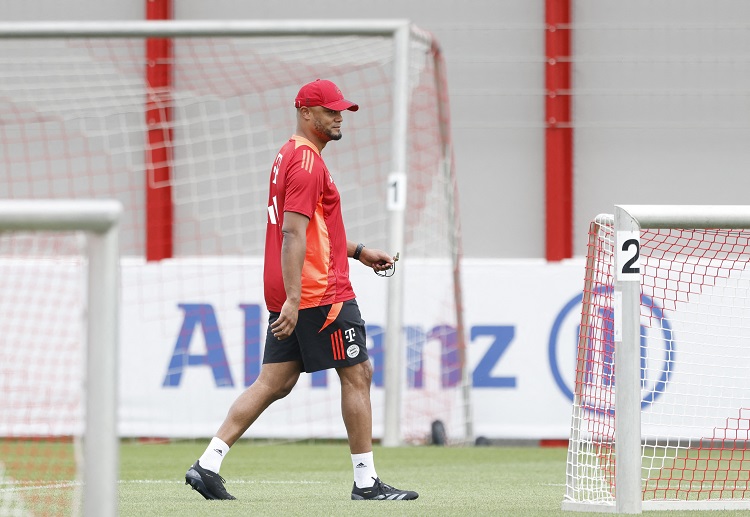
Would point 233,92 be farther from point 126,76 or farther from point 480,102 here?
point 480,102

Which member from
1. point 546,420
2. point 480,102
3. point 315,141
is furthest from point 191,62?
point 315,141

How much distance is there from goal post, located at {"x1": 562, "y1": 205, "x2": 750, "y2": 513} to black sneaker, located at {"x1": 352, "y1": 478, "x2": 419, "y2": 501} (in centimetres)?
74

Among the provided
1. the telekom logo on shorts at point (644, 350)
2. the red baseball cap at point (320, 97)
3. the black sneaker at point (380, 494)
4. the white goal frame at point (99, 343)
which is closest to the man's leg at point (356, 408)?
the black sneaker at point (380, 494)

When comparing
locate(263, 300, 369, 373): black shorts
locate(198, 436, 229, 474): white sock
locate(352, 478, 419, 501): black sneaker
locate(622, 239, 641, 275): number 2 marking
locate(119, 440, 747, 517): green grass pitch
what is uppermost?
locate(622, 239, 641, 275): number 2 marking

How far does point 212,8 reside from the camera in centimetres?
1347

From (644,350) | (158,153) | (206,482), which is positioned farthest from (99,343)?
(158,153)

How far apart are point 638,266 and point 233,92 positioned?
24.5 feet

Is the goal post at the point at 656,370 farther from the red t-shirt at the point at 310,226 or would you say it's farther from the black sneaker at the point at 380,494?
the red t-shirt at the point at 310,226

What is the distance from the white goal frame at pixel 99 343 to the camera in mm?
4016

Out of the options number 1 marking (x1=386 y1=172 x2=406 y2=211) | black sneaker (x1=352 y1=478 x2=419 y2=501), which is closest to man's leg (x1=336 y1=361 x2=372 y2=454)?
black sneaker (x1=352 y1=478 x2=419 y2=501)

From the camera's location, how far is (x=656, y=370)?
972 centimetres

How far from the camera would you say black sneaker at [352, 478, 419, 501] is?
6.33 m

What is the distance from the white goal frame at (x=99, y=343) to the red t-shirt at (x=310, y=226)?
221 centimetres

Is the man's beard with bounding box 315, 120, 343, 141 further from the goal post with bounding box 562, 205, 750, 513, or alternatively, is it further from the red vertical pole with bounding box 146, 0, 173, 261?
the red vertical pole with bounding box 146, 0, 173, 261
